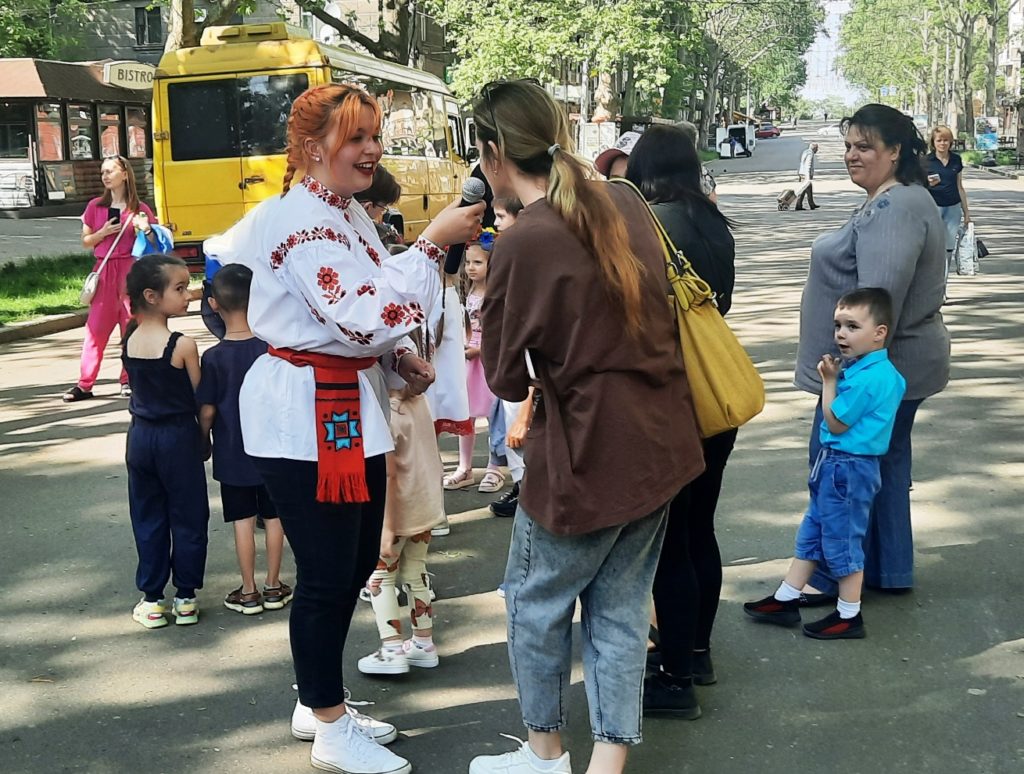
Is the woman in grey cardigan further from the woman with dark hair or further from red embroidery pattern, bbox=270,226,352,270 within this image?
red embroidery pattern, bbox=270,226,352,270

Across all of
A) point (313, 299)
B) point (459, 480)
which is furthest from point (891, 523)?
point (313, 299)

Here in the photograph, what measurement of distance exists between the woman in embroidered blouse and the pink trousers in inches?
237

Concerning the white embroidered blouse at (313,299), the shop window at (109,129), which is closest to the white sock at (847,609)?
the white embroidered blouse at (313,299)

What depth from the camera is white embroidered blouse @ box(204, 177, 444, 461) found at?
10.2 feet

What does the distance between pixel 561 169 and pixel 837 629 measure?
240 centimetres

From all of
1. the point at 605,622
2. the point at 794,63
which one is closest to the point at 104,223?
the point at 605,622

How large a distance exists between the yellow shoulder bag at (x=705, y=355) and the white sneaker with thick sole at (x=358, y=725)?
1.35m

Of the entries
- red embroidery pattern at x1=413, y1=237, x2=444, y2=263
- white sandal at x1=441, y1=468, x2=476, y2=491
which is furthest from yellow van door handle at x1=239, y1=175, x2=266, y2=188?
red embroidery pattern at x1=413, y1=237, x2=444, y2=263

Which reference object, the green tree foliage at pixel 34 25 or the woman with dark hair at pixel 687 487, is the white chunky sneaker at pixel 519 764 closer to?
the woman with dark hair at pixel 687 487

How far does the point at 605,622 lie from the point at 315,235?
1.25 metres

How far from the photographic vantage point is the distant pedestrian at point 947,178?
13.1 m

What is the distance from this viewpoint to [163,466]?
468 cm

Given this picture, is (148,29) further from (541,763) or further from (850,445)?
(541,763)

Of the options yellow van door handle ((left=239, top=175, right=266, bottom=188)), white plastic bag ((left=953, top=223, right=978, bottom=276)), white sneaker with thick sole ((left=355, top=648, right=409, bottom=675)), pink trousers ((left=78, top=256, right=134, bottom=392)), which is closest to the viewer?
white sneaker with thick sole ((left=355, top=648, right=409, bottom=675))
